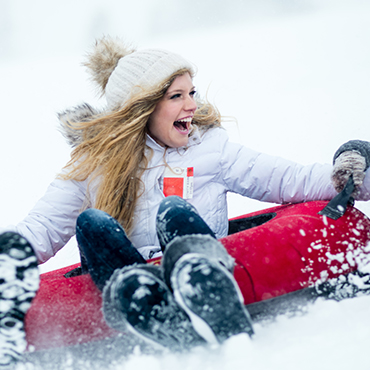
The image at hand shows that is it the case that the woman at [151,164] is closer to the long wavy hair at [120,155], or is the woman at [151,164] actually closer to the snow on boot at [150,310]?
the long wavy hair at [120,155]

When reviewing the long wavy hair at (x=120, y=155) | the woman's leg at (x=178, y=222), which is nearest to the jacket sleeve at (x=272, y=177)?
the long wavy hair at (x=120, y=155)

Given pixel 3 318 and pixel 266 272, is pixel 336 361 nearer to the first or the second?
pixel 266 272

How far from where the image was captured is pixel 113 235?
0.82 metres

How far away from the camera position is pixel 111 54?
4.46 ft

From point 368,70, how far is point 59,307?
284 centimetres

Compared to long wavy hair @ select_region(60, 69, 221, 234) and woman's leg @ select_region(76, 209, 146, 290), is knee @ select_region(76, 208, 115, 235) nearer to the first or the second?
woman's leg @ select_region(76, 209, 146, 290)

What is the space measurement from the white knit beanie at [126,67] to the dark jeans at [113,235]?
0.51m

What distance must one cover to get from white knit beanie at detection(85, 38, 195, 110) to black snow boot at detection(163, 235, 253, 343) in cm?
68

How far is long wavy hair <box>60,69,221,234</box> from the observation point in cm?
118

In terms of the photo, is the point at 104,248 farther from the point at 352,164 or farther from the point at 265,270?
the point at 352,164

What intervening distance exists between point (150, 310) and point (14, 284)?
0.92 feet

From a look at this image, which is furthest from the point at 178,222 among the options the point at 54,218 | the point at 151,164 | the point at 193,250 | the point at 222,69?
the point at 222,69

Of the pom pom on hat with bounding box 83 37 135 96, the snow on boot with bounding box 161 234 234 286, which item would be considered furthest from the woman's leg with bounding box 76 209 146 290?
the pom pom on hat with bounding box 83 37 135 96

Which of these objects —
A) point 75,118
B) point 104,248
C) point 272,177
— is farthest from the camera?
point 75,118
